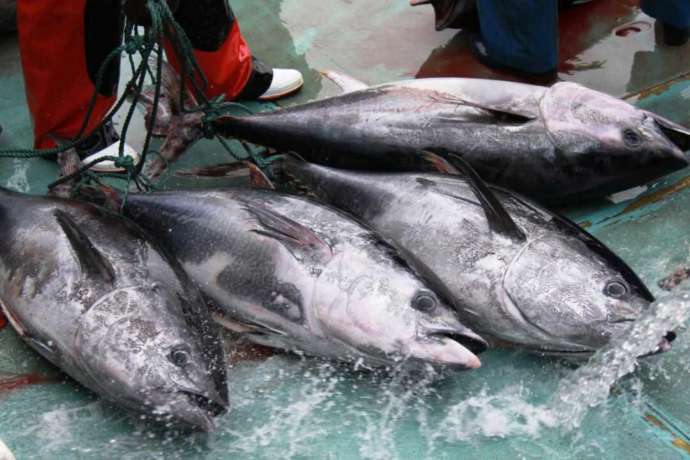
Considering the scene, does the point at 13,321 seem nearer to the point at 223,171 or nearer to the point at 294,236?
the point at 294,236

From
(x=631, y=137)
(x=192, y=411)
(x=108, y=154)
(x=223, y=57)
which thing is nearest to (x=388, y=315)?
(x=192, y=411)

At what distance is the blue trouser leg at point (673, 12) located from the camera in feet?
15.6

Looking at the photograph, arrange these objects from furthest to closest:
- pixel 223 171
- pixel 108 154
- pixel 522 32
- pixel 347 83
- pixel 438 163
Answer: pixel 522 32 → pixel 347 83 → pixel 108 154 → pixel 223 171 → pixel 438 163

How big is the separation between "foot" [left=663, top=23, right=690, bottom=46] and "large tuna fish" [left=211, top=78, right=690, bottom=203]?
1.38 m

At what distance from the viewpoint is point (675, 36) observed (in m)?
4.84

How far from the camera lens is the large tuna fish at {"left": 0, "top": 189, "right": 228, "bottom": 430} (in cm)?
262

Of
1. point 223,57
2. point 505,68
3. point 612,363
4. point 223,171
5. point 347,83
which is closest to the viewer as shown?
point 612,363

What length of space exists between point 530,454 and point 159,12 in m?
2.04

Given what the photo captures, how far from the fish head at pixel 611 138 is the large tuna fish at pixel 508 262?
46 cm

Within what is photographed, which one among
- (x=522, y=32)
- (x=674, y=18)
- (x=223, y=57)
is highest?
(x=223, y=57)

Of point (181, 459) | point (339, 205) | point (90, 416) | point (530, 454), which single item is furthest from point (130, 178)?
point (530, 454)

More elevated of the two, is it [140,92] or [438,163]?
[140,92]

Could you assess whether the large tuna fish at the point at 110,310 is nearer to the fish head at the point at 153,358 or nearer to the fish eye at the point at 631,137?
the fish head at the point at 153,358

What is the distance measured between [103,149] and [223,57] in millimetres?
766
